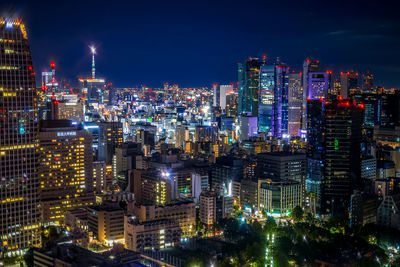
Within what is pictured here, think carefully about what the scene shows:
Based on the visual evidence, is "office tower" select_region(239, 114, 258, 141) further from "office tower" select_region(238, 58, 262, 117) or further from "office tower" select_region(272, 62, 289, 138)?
"office tower" select_region(238, 58, 262, 117)

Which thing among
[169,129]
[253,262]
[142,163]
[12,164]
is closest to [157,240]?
[253,262]

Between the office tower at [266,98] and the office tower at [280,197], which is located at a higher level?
the office tower at [266,98]

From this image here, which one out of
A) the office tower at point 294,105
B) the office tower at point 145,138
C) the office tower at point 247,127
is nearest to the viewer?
the office tower at point 145,138

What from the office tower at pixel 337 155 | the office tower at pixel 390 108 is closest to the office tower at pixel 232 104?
the office tower at pixel 390 108

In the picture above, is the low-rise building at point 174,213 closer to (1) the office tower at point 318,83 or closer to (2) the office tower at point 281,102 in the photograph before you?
(1) the office tower at point 318,83

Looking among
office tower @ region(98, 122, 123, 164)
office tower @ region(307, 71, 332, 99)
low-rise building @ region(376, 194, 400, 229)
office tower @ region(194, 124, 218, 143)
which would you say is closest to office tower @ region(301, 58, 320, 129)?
office tower @ region(307, 71, 332, 99)

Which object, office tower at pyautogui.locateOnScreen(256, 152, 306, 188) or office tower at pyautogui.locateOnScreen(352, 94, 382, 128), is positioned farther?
office tower at pyautogui.locateOnScreen(352, 94, 382, 128)
